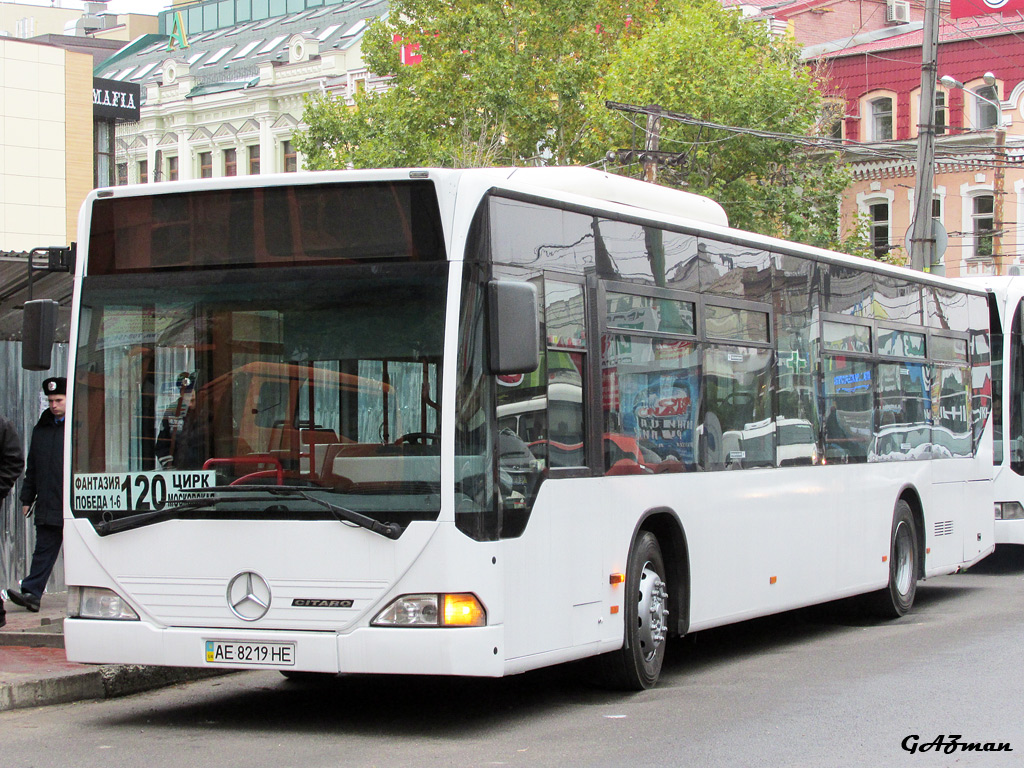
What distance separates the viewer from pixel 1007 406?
1792cm

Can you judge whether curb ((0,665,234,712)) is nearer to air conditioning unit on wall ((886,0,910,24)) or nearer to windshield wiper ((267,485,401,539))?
windshield wiper ((267,485,401,539))

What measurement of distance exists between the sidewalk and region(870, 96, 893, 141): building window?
41.0 metres

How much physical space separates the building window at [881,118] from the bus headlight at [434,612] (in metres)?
43.1

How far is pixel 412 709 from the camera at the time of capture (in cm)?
906

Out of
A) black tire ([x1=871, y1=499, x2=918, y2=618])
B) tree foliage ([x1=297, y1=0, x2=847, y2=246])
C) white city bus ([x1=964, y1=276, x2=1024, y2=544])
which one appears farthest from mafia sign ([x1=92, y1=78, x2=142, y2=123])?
black tire ([x1=871, y1=499, x2=918, y2=618])

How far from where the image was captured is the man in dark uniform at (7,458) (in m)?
10.9

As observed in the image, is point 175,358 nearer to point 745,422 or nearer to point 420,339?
point 420,339

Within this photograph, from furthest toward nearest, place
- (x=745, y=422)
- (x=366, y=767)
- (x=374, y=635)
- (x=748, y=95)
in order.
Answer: (x=748, y=95), (x=745, y=422), (x=374, y=635), (x=366, y=767)

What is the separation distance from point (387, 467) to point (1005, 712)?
358 cm

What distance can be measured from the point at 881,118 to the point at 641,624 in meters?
41.9

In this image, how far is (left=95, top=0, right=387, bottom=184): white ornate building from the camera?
63.0 meters

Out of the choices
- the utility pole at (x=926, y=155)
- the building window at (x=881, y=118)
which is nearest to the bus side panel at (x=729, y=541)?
the utility pole at (x=926, y=155)

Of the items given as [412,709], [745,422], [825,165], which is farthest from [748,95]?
[412,709]

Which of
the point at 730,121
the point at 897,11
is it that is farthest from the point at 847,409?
the point at 897,11
